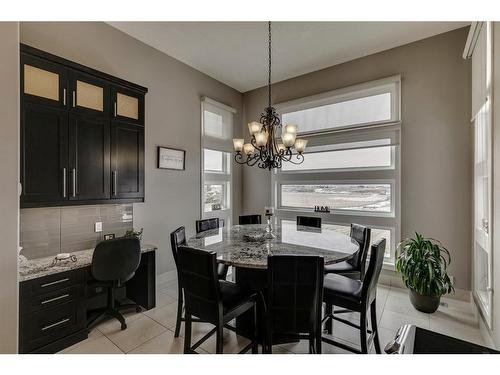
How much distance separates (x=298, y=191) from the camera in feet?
13.6

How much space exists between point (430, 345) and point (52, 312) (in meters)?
2.61

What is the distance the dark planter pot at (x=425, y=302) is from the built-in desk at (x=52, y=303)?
3.45 meters

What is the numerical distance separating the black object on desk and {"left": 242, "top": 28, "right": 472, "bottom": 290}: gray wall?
2.68 metres

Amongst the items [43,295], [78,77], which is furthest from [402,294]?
[78,77]

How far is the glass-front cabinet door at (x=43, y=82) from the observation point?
1.89m

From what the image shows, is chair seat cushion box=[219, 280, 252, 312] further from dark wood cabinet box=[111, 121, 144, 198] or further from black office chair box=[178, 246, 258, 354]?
dark wood cabinet box=[111, 121, 144, 198]

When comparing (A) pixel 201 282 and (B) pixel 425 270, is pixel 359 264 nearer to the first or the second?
(B) pixel 425 270

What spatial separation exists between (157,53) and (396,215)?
162 inches

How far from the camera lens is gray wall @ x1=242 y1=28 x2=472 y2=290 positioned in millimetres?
2799

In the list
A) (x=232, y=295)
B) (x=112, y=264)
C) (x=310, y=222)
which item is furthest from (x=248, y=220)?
(x=112, y=264)

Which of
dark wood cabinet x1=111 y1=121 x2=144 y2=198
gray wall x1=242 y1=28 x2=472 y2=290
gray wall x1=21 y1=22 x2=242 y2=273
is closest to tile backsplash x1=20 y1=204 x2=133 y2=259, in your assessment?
gray wall x1=21 y1=22 x2=242 y2=273

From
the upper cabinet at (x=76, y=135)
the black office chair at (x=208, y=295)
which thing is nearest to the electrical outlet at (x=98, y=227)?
the upper cabinet at (x=76, y=135)

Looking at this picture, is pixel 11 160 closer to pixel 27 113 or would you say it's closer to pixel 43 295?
pixel 27 113
